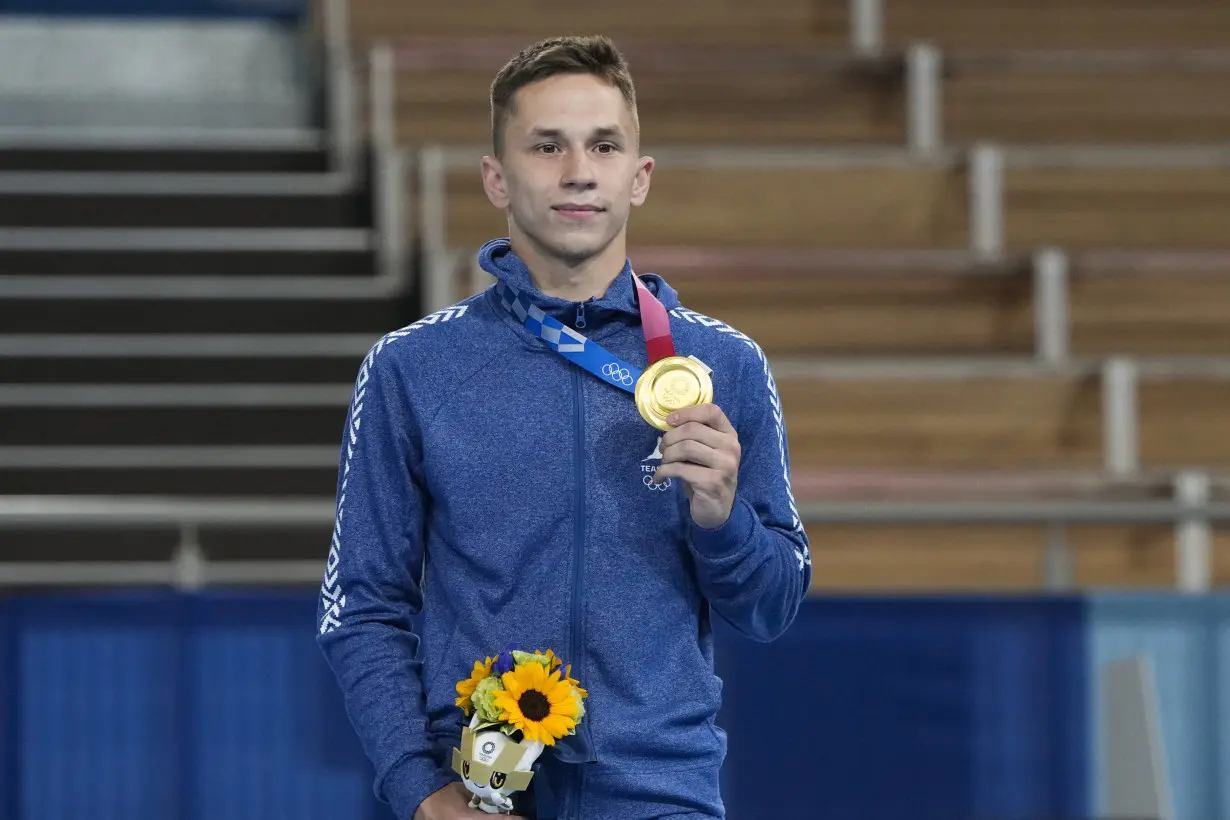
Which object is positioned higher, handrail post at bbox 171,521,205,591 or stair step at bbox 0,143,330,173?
stair step at bbox 0,143,330,173

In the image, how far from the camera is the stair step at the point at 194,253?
705 cm

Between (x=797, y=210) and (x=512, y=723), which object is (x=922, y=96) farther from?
(x=512, y=723)

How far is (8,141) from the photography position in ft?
25.2

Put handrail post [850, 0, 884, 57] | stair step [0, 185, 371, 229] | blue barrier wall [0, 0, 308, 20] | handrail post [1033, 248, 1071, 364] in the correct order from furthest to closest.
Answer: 1. blue barrier wall [0, 0, 308, 20]
2. handrail post [850, 0, 884, 57]
3. stair step [0, 185, 371, 229]
4. handrail post [1033, 248, 1071, 364]

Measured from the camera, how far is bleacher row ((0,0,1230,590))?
19.6 ft

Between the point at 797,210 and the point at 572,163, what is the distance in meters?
4.83

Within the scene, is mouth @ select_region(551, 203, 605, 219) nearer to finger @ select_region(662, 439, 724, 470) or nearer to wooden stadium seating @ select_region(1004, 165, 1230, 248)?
finger @ select_region(662, 439, 724, 470)

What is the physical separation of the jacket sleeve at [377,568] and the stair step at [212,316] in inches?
181

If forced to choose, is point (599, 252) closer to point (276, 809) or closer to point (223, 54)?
point (276, 809)

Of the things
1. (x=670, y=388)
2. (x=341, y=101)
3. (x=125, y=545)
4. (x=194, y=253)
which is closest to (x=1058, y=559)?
(x=670, y=388)

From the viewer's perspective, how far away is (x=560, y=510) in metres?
2.10

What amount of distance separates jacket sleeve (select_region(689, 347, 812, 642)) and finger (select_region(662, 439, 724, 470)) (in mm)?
89

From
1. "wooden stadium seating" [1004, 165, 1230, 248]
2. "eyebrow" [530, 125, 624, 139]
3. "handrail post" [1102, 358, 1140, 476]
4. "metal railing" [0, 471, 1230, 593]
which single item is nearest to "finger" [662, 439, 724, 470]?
"eyebrow" [530, 125, 624, 139]

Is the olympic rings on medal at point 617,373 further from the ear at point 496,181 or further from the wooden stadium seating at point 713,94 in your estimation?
the wooden stadium seating at point 713,94
